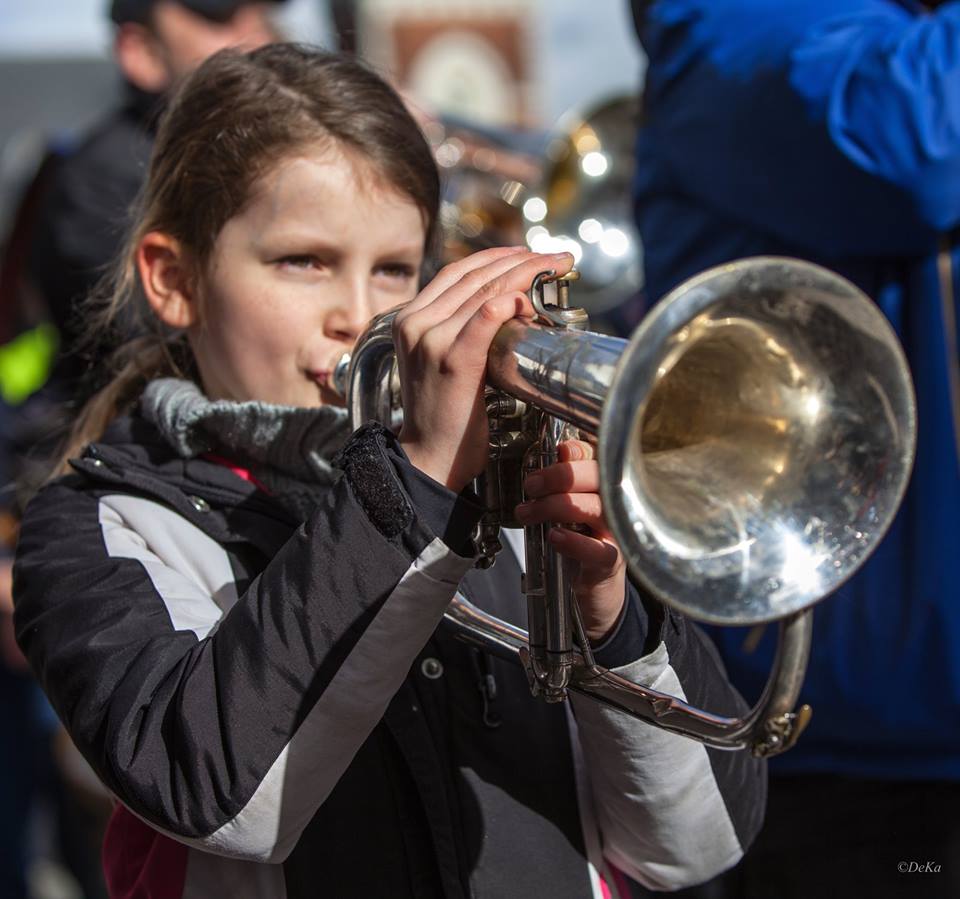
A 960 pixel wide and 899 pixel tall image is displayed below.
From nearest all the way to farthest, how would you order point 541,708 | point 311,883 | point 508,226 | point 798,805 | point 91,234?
point 311,883 < point 541,708 < point 798,805 < point 91,234 < point 508,226

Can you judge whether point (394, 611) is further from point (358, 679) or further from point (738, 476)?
point (738, 476)

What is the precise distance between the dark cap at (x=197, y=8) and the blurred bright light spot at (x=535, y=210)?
1241 mm

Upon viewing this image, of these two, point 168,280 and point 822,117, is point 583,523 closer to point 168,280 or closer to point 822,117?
point 168,280

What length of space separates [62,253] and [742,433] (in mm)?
2360

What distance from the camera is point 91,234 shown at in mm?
3105

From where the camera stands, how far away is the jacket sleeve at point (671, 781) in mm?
1432

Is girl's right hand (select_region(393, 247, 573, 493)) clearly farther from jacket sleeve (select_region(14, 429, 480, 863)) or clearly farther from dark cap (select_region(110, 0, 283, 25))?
dark cap (select_region(110, 0, 283, 25))

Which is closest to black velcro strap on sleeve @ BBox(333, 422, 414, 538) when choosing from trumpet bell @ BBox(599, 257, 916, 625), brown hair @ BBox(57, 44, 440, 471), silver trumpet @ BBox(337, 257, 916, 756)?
silver trumpet @ BBox(337, 257, 916, 756)

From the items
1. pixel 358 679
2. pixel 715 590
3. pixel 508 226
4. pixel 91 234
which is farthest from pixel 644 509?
pixel 508 226

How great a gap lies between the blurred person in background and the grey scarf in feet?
3.30

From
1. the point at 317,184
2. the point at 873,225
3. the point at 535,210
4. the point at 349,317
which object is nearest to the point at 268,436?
the point at 349,317

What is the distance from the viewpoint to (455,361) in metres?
1.23

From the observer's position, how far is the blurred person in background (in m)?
3.10

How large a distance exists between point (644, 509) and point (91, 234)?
232 cm
